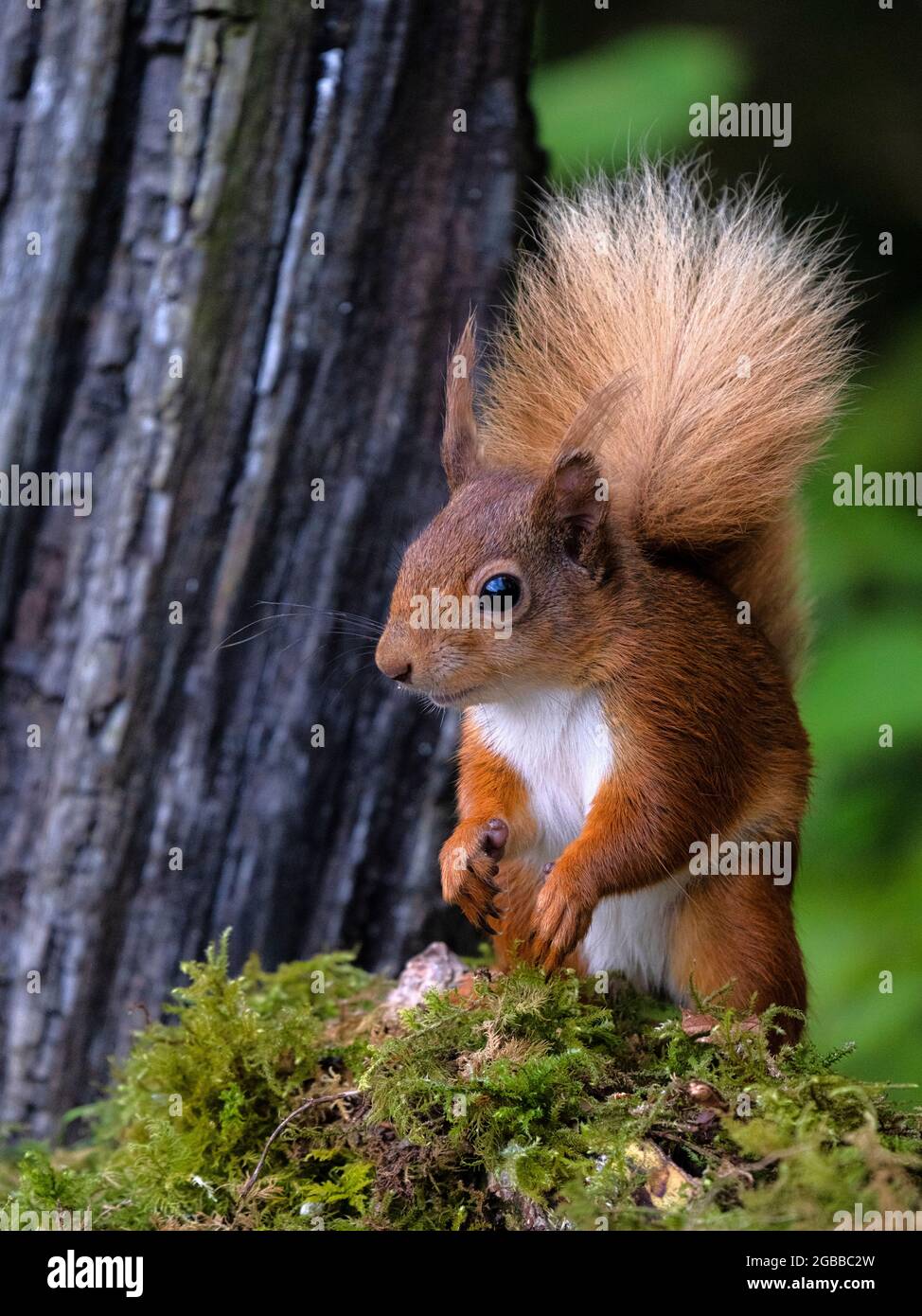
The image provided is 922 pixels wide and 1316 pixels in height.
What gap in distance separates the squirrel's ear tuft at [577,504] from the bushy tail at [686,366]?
8 cm

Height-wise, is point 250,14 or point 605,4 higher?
point 605,4

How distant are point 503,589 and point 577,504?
149mm

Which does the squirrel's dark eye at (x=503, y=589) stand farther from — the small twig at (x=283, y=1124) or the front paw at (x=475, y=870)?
the small twig at (x=283, y=1124)

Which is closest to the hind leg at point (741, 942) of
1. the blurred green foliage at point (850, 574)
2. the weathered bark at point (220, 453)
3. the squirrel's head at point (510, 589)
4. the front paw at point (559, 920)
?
the front paw at point (559, 920)

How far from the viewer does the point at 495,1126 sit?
1.40 m

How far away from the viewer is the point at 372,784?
237 cm

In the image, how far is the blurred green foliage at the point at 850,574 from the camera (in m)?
2.24

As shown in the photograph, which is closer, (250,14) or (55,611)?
(250,14)

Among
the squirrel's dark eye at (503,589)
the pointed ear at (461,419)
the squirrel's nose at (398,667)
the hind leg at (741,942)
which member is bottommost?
the hind leg at (741,942)
